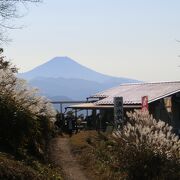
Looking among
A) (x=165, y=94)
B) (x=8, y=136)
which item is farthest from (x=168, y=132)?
(x=165, y=94)

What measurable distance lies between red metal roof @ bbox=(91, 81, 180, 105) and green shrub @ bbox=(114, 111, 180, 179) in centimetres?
1740

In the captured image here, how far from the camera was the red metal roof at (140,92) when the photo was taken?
31641 millimetres

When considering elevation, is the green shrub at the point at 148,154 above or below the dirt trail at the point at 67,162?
above

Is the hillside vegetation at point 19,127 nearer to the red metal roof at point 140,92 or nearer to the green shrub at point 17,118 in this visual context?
the green shrub at point 17,118

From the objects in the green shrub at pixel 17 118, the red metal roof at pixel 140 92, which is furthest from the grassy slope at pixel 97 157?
the red metal roof at pixel 140 92

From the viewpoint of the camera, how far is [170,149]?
12164 millimetres

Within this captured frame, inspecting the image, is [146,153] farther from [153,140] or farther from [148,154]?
[153,140]

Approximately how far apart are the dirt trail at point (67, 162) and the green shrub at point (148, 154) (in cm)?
196

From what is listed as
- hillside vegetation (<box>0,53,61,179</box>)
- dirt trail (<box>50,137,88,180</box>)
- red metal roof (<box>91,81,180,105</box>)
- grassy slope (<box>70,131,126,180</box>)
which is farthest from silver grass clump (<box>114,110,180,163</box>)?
red metal roof (<box>91,81,180,105</box>)

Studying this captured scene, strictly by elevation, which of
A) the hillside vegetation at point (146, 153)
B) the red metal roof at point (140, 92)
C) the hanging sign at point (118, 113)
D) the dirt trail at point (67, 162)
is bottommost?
the dirt trail at point (67, 162)

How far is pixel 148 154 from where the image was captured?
12.2 m

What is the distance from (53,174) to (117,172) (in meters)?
1.57

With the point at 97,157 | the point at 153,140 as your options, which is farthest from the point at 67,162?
the point at 153,140

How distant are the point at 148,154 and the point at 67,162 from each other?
502 centimetres
